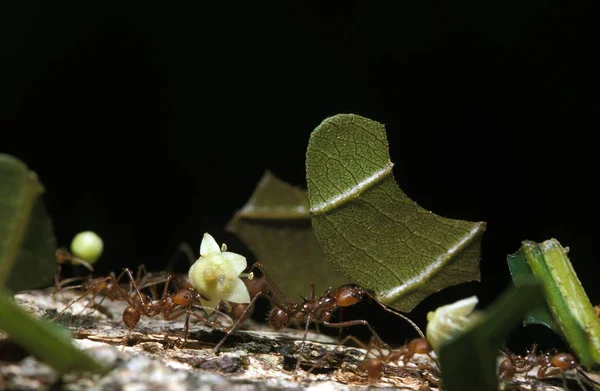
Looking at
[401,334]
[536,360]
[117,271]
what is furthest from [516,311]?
[117,271]

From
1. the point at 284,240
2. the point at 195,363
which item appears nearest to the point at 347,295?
the point at 284,240

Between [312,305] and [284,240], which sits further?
[284,240]

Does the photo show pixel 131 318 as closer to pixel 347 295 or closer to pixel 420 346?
pixel 347 295

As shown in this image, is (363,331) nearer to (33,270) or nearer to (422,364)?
(422,364)

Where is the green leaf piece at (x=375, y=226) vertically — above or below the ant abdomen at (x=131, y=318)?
above

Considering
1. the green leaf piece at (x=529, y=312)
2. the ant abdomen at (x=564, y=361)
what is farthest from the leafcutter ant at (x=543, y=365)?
the green leaf piece at (x=529, y=312)

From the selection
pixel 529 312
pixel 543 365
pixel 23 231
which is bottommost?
pixel 543 365

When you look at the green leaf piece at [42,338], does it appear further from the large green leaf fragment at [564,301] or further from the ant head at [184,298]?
the large green leaf fragment at [564,301]
